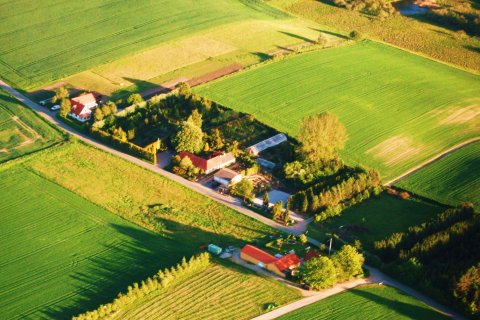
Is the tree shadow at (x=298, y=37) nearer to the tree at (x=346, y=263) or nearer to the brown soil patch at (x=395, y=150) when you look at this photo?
the brown soil patch at (x=395, y=150)

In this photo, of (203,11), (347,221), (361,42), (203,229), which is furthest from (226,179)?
(203,11)

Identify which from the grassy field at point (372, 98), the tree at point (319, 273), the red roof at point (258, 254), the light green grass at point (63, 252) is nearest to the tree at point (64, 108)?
the light green grass at point (63, 252)

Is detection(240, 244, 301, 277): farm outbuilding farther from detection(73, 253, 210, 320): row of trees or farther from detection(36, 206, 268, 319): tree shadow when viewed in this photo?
detection(73, 253, 210, 320): row of trees

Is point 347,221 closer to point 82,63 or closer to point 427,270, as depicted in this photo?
point 427,270

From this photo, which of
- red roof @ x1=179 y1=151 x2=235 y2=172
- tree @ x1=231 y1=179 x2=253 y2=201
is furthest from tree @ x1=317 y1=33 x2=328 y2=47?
tree @ x1=231 y1=179 x2=253 y2=201

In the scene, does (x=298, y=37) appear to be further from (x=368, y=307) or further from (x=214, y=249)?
(x=368, y=307)

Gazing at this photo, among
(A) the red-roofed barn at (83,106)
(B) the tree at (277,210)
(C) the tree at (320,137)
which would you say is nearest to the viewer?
(B) the tree at (277,210)
